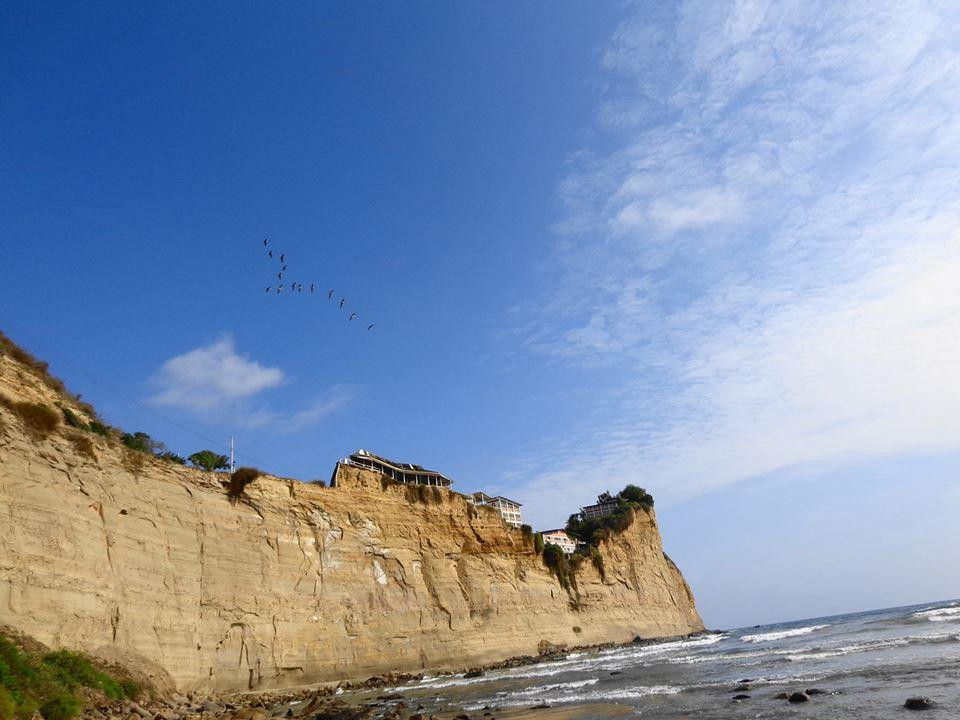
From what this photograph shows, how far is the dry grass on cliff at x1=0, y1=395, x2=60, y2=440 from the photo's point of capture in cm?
1644

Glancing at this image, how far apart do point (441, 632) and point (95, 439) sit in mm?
19301

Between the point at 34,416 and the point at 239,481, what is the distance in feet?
26.9

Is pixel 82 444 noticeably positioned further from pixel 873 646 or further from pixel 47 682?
pixel 873 646

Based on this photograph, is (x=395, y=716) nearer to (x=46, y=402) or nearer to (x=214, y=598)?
(x=214, y=598)

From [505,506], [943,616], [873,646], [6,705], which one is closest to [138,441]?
[6,705]

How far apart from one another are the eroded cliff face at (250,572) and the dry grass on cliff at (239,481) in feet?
1.29

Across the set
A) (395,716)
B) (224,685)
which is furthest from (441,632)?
(395,716)

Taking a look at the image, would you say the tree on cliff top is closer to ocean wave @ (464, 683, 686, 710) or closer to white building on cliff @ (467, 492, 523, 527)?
ocean wave @ (464, 683, 686, 710)

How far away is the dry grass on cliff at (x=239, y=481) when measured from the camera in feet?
77.1

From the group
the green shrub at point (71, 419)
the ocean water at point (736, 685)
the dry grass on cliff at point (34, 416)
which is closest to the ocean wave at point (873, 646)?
the ocean water at point (736, 685)

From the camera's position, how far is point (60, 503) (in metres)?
16.4

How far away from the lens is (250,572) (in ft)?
74.7

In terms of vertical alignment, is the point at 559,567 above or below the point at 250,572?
above

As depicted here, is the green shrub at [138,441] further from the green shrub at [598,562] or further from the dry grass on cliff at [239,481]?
the green shrub at [598,562]
